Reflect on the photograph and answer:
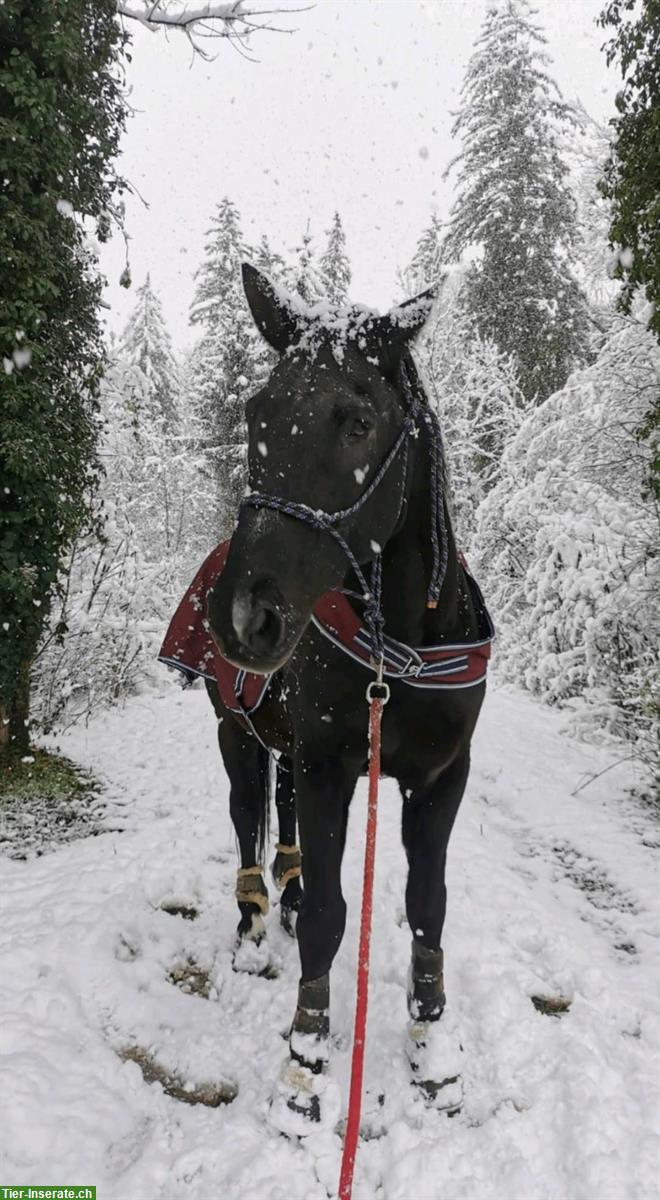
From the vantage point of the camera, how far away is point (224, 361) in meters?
20.8

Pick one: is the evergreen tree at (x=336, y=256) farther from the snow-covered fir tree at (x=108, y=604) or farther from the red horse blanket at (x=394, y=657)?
the red horse blanket at (x=394, y=657)

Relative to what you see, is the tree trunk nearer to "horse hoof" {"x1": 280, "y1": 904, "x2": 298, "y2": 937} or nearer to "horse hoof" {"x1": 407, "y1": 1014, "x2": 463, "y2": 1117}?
"horse hoof" {"x1": 280, "y1": 904, "x2": 298, "y2": 937}

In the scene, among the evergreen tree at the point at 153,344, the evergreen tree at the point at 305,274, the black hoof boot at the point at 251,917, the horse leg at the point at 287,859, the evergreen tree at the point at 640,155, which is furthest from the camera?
the evergreen tree at the point at 153,344

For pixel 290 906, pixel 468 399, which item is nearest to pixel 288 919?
pixel 290 906

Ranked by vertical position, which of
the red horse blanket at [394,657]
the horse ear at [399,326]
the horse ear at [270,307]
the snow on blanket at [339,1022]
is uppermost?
the horse ear at [270,307]

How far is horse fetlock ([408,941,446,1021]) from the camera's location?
2613 mm

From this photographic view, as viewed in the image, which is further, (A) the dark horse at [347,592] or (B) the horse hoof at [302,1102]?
(B) the horse hoof at [302,1102]

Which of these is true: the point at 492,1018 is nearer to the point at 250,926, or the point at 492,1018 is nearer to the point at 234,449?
the point at 250,926

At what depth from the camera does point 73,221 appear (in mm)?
5355

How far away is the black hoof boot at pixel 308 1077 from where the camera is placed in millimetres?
2268

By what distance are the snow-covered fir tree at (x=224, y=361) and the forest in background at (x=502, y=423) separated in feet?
0.27

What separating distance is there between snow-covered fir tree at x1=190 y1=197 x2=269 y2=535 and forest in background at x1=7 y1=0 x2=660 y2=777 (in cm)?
8

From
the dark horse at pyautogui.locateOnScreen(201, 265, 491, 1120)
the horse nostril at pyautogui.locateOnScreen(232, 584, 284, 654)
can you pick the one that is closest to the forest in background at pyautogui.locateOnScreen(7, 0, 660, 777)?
the dark horse at pyautogui.locateOnScreen(201, 265, 491, 1120)

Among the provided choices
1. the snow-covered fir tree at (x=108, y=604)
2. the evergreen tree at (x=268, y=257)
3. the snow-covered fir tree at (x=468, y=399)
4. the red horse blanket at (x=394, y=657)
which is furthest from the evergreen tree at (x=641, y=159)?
the evergreen tree at (x=268, y=257)
